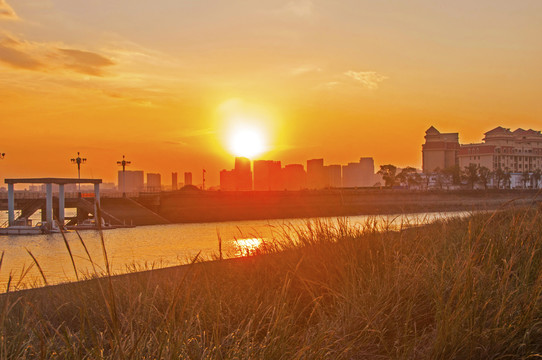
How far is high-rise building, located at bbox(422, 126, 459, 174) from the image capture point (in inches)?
6757

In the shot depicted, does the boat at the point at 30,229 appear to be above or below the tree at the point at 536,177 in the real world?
below

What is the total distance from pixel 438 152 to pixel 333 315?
17704 cm

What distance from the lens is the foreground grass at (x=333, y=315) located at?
9.72 ft

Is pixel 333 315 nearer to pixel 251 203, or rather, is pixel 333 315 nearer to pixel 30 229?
pixel 30 229

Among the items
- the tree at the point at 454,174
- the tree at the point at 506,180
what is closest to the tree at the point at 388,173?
the tree at the point at 454,174

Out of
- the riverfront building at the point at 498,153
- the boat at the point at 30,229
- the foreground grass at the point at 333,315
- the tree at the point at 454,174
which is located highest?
the riverfront building at the point at 498,153

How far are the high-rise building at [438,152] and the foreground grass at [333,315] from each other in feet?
563

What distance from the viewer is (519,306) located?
4098 millimetres

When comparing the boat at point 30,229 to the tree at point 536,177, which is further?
the tree at point 536,177

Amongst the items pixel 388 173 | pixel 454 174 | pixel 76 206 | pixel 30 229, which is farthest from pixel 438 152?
pixel 30 229

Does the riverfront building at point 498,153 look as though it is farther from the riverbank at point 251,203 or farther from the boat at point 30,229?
the boat at point 30,229

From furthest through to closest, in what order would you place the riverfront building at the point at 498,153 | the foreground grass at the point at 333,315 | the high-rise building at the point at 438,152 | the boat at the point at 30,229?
→ the high-rise building at the point at 438,152 → the riverfront building at the point at 498,153 → the boat at the point at 30,229 → the foreground grass at the point at 333,315

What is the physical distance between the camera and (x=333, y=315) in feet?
15.1

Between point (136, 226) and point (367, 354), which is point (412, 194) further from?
point (367, 354)
